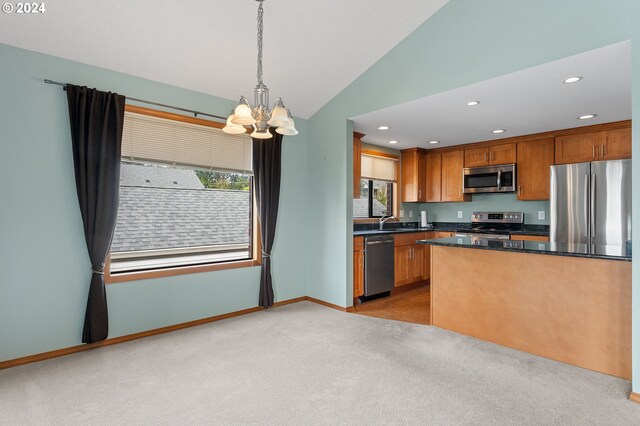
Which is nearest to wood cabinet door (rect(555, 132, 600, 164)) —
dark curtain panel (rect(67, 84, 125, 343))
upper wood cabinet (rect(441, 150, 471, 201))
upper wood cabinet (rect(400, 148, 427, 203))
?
upper wood cabinet (rect(441, 150, 471, 201))

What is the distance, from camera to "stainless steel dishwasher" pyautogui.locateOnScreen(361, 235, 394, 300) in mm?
4672

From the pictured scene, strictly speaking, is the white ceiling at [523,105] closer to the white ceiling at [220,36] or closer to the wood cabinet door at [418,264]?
the white ceiling at [220,36]

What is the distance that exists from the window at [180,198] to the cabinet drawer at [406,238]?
215 cm

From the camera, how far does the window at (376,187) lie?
5658 millimetres

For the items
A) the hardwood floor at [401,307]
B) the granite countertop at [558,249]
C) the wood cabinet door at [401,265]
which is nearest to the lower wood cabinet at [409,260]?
the wood cabinet door at [401,265]

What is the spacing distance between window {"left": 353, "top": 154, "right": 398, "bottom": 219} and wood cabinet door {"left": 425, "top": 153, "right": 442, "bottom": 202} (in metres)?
0.59

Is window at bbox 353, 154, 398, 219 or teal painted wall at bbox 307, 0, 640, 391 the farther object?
window at bbox 353, 154, 398, 219

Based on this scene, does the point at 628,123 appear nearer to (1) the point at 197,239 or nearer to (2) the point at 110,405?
(1) the point at 197,239

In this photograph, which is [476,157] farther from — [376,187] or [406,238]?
[406,238]

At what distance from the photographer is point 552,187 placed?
4410mm

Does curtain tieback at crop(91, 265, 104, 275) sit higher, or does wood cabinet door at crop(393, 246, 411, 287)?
curtain tieback at crop(91, 265, 104, 275)

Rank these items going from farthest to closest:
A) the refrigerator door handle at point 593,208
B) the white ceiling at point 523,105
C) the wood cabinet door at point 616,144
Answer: the wood cabinet door at point 616,144 → the refrigerator door handle at point 593,208 → the white ceiling at point 523,105

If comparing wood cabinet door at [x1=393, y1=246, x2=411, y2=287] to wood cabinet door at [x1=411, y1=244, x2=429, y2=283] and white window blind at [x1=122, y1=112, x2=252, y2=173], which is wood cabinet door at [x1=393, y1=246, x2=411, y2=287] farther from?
white window blind at [x1=122, y1=112, x2=252, y2=173]

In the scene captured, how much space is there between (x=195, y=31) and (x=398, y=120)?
245cm
